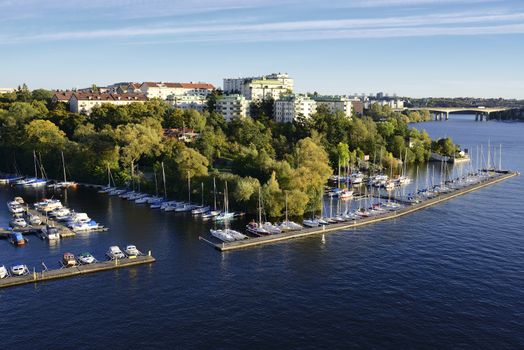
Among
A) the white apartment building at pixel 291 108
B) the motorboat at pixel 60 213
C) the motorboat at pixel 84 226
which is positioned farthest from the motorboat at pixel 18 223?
the white apartment building at pixel 291 108

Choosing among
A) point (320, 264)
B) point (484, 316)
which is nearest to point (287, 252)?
point (320, 264)

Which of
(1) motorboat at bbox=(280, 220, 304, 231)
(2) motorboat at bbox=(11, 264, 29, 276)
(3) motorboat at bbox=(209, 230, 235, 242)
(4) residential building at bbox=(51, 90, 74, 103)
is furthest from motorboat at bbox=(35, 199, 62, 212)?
(4) residential building at bbox=(51, 90, 74, 103)

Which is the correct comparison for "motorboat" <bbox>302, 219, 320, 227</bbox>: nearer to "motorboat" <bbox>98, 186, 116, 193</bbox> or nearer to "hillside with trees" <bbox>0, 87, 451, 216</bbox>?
"hillside with trees" <bbox>0, 87, 451, 216</bbox>

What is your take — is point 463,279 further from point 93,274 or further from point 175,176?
point 175,176

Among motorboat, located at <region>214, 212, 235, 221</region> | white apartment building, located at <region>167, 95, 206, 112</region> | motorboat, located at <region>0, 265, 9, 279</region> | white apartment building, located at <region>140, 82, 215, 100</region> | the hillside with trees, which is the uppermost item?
white apartment building, located at <region>140, 82, 215, 100</region>

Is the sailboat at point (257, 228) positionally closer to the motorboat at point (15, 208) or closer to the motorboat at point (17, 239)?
the motorboat at point (17, 239)
